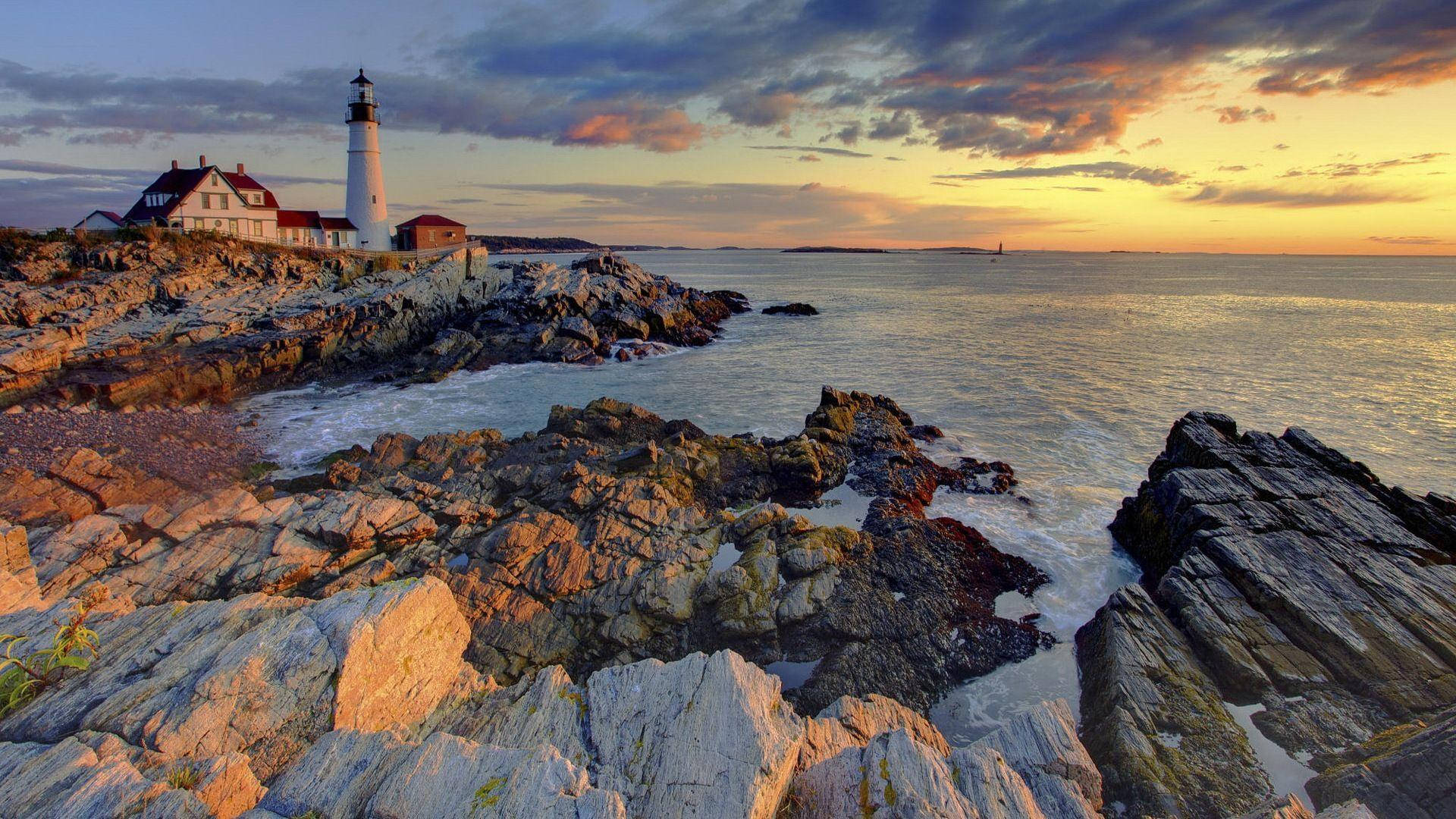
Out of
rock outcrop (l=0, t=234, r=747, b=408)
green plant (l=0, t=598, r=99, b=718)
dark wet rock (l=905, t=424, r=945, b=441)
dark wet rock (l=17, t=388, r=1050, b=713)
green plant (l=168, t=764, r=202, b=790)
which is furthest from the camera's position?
rock outcrop (l=0, t=234, r=747, b=408)

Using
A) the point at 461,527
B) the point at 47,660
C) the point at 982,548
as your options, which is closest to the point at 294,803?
the point at 47,660

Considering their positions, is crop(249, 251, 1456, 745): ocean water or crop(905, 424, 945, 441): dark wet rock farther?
crop(905, 424, 945, 441): dark wet rock

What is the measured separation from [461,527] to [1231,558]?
1581 centimetres

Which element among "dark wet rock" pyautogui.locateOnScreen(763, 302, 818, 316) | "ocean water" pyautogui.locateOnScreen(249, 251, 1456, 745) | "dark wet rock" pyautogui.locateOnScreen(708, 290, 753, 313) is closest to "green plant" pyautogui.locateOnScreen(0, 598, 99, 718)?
"ocean water" pyautogui.locateOnScreen(249, 251, 1456, 745)

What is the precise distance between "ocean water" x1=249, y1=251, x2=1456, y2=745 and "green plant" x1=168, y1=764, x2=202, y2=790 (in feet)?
31.5

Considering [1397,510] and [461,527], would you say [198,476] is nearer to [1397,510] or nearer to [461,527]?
[461,527]

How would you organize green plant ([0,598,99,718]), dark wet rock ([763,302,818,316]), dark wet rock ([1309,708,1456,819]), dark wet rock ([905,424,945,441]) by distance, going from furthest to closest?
1. dark wet rock ([763,302,818,316])
2. dark wet rock ([905,424,945,441])
3. dark wet rock ([1309,708,1456,819])
4. green plant ([0,598,99,718])

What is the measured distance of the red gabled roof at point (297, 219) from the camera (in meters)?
50.5

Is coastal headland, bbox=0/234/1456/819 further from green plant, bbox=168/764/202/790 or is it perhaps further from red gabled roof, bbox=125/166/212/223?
red gabled roof, bbox=125/166/212/223

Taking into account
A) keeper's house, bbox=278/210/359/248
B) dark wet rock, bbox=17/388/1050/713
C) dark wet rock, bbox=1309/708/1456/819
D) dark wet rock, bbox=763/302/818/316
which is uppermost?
keeper's house, bbox=278/210/359/248

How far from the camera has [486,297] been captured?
47.4m

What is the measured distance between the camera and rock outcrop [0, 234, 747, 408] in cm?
2766

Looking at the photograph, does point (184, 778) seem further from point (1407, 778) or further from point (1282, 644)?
point (1282, 644)

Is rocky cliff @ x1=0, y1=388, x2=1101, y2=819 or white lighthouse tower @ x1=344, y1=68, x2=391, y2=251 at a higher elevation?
white lighthouse tower @ x1=344, y1=68, x2=391, y2=251
